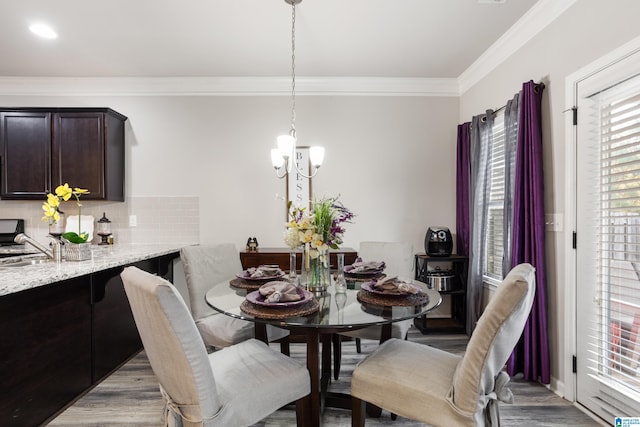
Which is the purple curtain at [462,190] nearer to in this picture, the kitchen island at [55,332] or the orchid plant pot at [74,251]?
the kitchen island at [55,332]

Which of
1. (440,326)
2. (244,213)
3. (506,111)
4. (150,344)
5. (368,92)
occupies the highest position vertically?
(368,92)

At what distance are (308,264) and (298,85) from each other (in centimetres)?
248

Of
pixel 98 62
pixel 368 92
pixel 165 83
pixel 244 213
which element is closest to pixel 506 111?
pixel 368 92

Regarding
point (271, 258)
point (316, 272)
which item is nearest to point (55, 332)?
point (316, 272)

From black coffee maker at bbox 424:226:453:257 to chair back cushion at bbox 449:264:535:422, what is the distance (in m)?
2.12

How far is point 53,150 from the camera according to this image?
11.4 ft

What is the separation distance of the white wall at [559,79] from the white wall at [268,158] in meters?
1.34

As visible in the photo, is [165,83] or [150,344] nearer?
[150,344]

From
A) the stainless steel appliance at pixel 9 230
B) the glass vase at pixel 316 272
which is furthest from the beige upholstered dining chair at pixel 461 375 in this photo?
the stainless steel appliance at pixel 9 230

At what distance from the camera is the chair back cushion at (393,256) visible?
2791 millimetres

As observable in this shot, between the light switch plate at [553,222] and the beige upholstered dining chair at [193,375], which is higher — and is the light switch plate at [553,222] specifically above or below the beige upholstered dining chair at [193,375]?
above

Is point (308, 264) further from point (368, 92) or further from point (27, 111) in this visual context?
point (27, 111)

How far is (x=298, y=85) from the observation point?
150 inches

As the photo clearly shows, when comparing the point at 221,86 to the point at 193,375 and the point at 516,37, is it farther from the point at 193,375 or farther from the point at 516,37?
the point at 193,375
